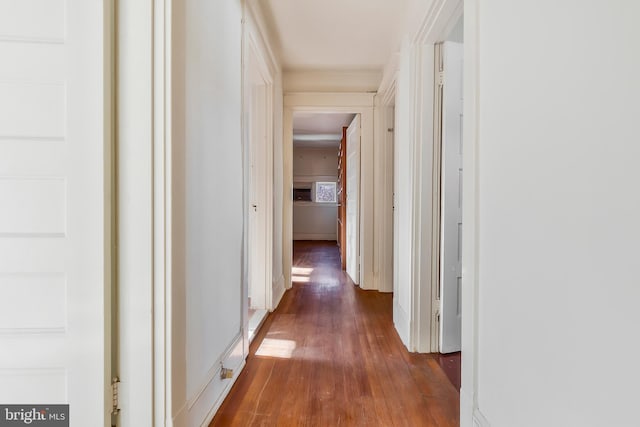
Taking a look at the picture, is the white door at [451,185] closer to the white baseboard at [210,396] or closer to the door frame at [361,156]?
the white baseboard at [210,396]

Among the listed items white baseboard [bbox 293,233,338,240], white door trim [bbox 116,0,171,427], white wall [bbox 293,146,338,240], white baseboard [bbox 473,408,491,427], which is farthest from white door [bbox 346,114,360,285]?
white baseboard [bbox 293,233,338,240]

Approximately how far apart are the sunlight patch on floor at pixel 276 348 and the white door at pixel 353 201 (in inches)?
75.5

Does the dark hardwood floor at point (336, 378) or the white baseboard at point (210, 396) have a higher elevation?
the white baseboard at point (210, 396)

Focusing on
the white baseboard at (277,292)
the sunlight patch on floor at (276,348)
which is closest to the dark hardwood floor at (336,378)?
the sunlight patch on floor at (276,348)

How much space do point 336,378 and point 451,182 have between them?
55.3 inches

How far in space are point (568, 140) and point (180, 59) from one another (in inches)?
48.2

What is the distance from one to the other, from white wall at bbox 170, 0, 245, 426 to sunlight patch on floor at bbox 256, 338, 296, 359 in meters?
0.29

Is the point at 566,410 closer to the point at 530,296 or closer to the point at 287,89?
the point at 530,296

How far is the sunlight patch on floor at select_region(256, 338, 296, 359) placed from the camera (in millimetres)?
2176
